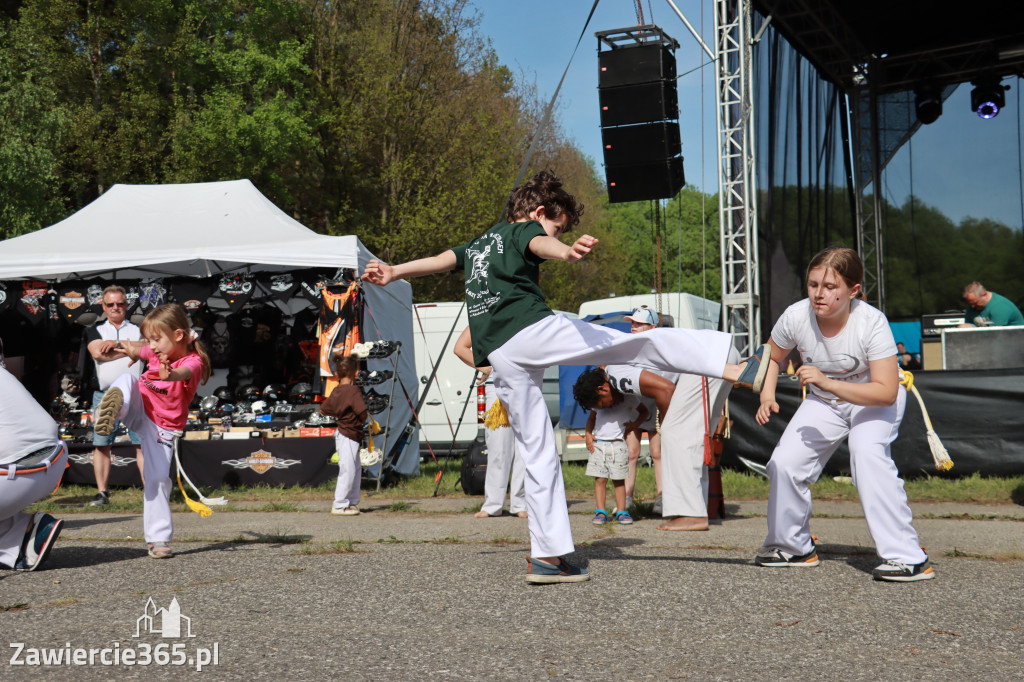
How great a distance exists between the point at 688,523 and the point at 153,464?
11.6ft

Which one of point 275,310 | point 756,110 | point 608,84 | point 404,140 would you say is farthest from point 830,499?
point 404,140

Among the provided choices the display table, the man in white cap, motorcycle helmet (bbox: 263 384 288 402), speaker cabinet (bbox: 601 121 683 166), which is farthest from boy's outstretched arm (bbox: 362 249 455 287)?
motorcycle helmet (bbox: 263 384 288 402)

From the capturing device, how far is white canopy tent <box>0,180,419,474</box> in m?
10.7

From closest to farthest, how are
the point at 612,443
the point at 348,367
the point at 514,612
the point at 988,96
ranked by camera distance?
the point at 514,612 → the point at 612,443 → the point at 348,367 → the point at 988,96

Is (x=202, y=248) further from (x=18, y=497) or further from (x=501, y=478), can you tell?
(x=18, y=497)

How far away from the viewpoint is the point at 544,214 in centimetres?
457

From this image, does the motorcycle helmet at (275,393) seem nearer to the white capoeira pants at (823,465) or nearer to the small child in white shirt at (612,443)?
the small child in white shirt at (612,443)

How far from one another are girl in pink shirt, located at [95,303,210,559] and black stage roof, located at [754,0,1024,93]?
43.0 ft

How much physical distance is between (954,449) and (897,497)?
19.9 ft

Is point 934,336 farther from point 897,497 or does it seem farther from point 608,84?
point 897,497

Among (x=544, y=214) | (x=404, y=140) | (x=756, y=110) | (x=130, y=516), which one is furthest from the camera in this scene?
(x=404, y=140)

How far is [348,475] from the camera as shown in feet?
28.0

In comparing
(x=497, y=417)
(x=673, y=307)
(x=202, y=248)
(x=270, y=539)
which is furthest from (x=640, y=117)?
(x=270, y=539)

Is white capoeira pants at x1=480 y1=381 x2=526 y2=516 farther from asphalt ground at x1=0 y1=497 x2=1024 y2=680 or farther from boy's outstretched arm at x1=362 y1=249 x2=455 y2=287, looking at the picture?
boy's outstretched arm at x1=362 y1=249 x2=455 y2=287
